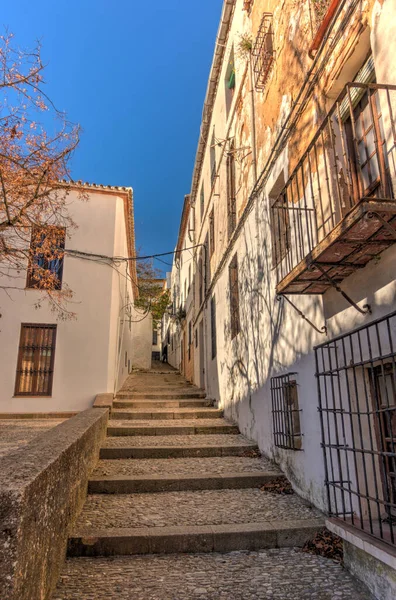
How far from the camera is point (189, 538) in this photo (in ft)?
11.1

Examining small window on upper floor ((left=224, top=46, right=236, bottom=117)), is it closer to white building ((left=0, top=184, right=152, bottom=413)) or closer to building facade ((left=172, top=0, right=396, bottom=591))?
building facade ((left=172, top=0, right=396, bottom=591))

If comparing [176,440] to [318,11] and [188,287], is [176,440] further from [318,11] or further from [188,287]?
[188,287]

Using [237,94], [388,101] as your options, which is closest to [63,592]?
[388,101]

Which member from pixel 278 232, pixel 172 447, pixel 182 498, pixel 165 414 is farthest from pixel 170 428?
pixel 278 232

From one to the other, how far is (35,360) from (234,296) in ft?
17.5

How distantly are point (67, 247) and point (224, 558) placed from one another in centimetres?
883

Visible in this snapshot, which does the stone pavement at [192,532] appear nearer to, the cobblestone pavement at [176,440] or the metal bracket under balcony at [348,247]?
the cobblestone pavement at [176,440]

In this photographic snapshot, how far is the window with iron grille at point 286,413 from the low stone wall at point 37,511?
2.38 meters

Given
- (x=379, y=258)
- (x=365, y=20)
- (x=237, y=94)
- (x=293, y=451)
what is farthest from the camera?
(x=237, y=94)

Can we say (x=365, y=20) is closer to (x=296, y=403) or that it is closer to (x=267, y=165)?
(x=267, y=165)

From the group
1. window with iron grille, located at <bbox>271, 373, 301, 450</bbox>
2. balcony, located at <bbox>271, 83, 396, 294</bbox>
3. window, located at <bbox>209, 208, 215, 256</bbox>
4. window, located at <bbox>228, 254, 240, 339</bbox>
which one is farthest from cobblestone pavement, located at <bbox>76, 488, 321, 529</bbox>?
window, located at <bbox>209, 208, 215, 256</bbox>

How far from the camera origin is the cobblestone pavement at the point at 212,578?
8.57ft

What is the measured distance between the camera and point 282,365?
5020 millimetres

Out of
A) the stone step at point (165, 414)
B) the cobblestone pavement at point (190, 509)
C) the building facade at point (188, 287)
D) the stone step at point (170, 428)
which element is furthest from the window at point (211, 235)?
the cobblestone pavement at point (190, 509)
